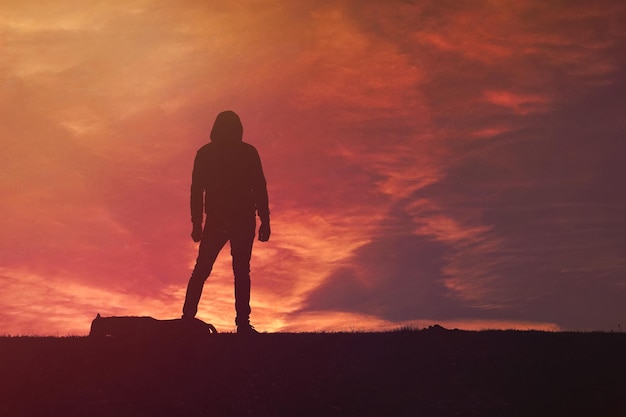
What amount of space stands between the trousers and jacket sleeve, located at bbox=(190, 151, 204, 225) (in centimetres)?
43

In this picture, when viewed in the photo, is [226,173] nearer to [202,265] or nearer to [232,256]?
[232,256]

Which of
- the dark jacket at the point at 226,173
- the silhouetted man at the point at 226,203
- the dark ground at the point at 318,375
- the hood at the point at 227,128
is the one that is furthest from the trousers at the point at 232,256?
the hood at the point at 227,128

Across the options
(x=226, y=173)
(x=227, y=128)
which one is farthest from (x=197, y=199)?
(x=227, y=128)

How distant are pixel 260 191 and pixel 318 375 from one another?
5.93 metres

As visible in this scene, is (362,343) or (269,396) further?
(362,343)

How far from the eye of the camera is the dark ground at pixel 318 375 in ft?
53.1

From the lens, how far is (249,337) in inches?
799

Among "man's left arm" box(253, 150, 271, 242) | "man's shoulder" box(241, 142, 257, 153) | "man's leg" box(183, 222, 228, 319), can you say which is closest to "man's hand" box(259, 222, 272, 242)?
"man's left arm" box(253, 150, 271, 242)

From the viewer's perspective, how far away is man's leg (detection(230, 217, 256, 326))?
21.0 meters

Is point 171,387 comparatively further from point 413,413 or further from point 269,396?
point 413,413

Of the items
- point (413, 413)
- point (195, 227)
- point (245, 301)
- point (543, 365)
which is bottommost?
point (413, 413)

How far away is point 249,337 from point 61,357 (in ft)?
14.9

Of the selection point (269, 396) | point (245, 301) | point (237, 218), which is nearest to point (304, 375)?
point (269, 396)

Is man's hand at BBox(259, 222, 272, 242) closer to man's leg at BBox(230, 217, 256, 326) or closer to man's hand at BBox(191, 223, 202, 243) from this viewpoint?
man's leg at BBox(230, 217, 256, 326)
